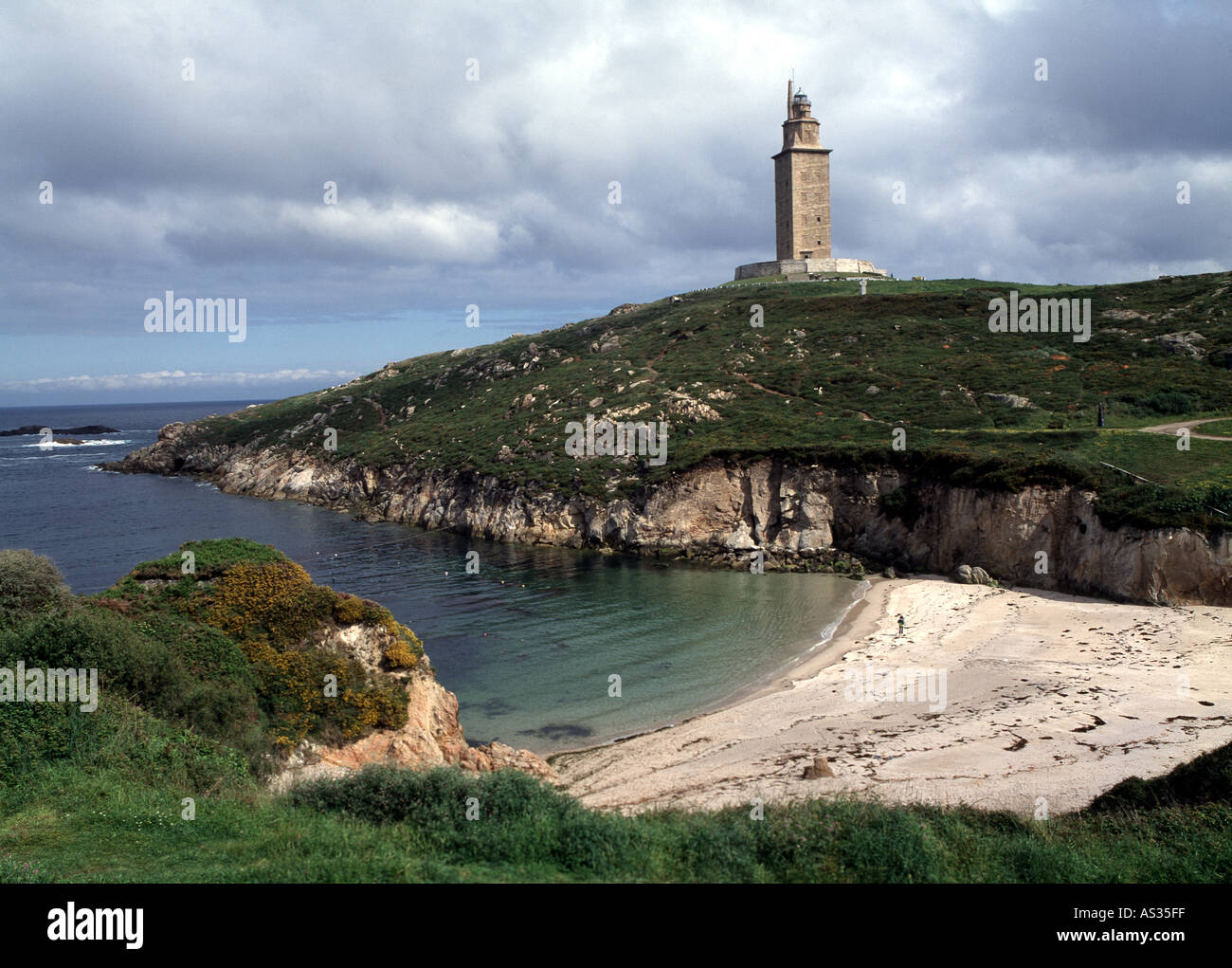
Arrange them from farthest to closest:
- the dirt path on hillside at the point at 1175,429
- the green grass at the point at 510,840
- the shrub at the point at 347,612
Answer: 1. the dirt path on hillside at the point at 1175,429
2. the shrub at the point at 347,612
3. the green grass at the point at 510,840

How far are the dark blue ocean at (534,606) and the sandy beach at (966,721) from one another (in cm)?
225

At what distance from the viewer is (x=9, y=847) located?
1050cm

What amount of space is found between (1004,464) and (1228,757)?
1099 inches

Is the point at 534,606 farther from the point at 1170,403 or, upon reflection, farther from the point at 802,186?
the point at 802,186

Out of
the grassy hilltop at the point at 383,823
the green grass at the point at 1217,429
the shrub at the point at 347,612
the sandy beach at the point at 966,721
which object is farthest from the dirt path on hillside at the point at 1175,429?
the shrub at the point at 347,612

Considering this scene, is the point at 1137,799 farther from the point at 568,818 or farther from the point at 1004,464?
the point at 1004,464

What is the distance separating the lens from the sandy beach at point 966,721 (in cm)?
1889

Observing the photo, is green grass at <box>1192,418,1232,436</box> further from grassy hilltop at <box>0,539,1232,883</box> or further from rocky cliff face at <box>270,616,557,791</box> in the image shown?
rocky cliff face at <box>270,616,557,791</box>

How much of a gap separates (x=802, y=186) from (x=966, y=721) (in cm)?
8146

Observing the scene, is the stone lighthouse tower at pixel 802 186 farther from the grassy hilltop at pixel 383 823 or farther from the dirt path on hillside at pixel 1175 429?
the grassy hilltop at pixel 383 823

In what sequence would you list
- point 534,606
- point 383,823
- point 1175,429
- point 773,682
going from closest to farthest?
point 383,823 < point 773,682 < point 534,606 < point 1175,429

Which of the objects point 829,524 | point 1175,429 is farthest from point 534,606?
point 1175,429

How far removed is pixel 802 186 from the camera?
3605 inches
